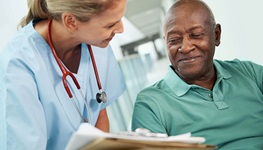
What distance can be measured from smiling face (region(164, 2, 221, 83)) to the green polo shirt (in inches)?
2.6

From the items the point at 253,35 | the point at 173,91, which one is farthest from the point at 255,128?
the point at 253,35

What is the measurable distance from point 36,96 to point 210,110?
618 millimetres

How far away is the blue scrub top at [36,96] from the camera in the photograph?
0.86 meters

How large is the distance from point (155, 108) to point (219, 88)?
28cm

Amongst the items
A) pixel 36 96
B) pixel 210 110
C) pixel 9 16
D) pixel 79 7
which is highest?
pixel 79 7

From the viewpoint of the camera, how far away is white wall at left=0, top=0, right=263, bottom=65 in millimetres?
1487

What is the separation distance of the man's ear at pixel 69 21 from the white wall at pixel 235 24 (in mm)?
542

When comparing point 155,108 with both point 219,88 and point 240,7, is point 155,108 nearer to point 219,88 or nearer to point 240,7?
point 219,88

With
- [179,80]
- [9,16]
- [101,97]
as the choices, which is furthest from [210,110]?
[9,16]

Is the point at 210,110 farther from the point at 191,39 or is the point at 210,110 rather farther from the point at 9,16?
the point at 9,16

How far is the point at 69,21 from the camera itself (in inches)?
39.3

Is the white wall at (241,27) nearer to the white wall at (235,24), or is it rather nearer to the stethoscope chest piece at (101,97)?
the white wall at (235,24)

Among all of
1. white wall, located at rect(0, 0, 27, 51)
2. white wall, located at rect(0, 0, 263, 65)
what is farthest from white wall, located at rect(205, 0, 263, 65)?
white wall, located at rect(0, 0, 27, 51)

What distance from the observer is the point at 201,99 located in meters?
1.21
